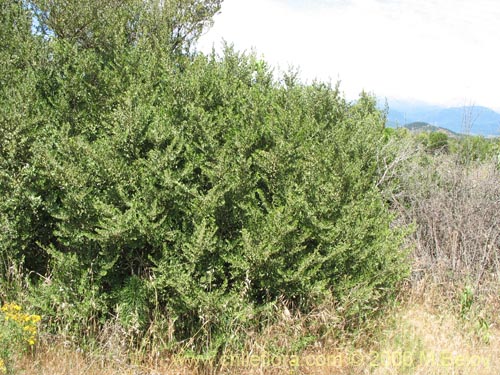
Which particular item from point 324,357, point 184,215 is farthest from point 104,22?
point 324,357

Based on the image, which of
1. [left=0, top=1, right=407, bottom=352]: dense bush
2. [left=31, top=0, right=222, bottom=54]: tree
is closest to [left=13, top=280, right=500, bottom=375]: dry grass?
[left=0, top=1, right=407, bottom=352]: dense bush

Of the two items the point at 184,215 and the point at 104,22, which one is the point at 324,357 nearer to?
the point at 184,215

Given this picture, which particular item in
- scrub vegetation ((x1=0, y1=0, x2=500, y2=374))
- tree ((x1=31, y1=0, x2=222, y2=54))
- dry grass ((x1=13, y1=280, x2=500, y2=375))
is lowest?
dry grass ((x1=13, y1=280, x2=500, y2=375))

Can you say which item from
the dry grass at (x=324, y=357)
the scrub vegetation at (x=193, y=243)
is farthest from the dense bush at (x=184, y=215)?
the dry grass at (x=324, y=357)

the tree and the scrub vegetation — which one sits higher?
the tree

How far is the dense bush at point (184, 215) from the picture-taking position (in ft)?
11.3

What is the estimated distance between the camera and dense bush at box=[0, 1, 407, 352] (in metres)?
3.43

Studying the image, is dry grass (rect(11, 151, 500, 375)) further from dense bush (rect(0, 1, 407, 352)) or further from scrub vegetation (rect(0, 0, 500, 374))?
dense bush (rect(0, 1, 407, 352))

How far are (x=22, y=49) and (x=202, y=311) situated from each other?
3.96m

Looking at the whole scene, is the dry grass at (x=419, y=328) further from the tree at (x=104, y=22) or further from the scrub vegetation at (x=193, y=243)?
the tree at (x=104, y=22)

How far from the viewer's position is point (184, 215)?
3688 millimetres

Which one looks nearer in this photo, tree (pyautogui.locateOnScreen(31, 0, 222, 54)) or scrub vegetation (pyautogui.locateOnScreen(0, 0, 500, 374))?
scrub vegetation (pyautogui.locateOnScreen(0, 0, 500, 374))

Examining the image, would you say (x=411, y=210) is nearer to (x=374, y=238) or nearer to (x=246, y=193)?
(x=374, y=238)

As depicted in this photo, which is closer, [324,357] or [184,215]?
[324,357]
